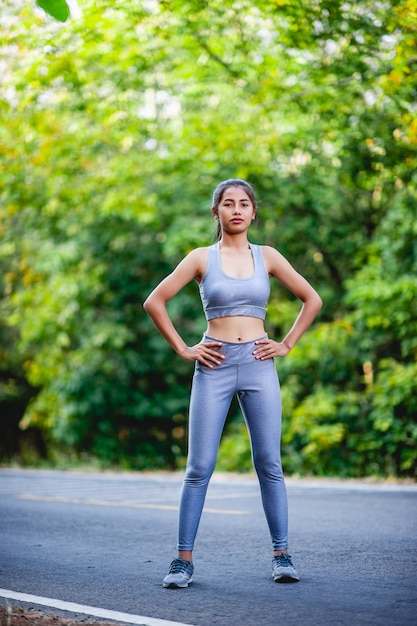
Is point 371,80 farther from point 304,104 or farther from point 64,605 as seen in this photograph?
point 64,605

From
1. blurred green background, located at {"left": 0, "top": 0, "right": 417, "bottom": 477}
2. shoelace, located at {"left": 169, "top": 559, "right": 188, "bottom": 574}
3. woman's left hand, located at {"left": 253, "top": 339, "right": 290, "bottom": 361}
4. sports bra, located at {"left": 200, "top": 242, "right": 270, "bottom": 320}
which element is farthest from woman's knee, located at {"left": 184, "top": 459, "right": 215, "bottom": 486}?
blurred green background, located at {"left": 0, "top": 0, "right": 417, "bottom": 477}

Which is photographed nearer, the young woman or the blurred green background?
the young woman

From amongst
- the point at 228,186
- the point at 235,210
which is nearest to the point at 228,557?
the point at 235,210

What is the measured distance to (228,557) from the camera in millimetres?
6160

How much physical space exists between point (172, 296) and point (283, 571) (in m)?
1.56

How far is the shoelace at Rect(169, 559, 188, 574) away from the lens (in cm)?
513

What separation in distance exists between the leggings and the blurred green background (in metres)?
4.64

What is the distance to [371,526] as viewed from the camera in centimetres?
754

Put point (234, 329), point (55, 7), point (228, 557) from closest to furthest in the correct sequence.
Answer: point (55, 7), point (234, 329), point (228, 557)

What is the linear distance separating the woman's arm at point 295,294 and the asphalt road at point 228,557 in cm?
127

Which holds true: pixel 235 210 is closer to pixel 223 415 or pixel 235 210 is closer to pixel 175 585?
pixel 223 415

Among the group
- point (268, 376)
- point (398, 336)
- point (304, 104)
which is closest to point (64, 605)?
point (268, 376)

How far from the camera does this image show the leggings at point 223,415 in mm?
Answer: 5133

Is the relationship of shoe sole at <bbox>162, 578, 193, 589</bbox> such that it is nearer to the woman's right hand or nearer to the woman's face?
the woman's right hand
